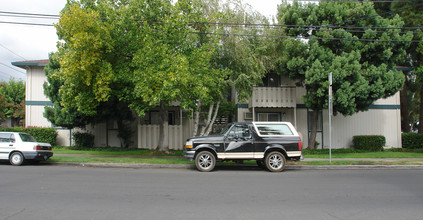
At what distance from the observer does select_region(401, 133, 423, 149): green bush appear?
64.0ft

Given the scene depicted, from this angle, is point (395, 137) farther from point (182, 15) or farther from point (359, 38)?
point (182, 15)

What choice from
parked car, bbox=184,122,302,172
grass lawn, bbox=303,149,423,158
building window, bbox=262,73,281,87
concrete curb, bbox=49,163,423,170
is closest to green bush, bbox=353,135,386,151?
grass lawn, bbox=303,149,423,158

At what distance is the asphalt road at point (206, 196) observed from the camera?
5.54 meters

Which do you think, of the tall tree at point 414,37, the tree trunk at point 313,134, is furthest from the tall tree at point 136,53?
the tall tree at point 414,37

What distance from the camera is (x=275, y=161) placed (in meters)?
11.2

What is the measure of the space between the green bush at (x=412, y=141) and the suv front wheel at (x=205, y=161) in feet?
52.8

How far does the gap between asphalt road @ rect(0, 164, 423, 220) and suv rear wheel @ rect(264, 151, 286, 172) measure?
1012 mm

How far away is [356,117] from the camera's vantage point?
66.0 feet

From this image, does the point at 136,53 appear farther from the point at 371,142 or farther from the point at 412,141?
the point at 412,141

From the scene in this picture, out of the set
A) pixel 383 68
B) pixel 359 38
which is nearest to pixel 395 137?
pixel 383 68

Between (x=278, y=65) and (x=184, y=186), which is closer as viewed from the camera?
(x=184, y=186)

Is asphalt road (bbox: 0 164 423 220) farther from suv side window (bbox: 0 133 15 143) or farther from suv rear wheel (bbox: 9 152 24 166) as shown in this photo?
suv side window (bbox: 0 133 15 143)

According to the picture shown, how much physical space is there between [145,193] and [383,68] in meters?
14.7

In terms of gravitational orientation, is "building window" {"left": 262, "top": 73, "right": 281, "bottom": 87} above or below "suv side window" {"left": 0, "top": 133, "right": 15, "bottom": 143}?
above
